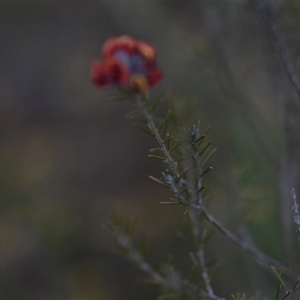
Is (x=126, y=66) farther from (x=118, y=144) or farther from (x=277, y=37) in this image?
(x=118, y=144)

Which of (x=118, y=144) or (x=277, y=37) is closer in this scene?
(x=277, y=37)

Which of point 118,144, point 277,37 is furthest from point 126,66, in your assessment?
point 118,144

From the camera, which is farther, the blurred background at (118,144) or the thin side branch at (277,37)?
the blurred background at (118,144)

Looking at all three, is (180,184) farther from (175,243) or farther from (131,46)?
(175,243)

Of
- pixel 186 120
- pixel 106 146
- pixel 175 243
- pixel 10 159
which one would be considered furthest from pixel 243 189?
pixel 106 146

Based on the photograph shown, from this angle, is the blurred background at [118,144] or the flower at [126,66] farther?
the blurred background at [118,144]
